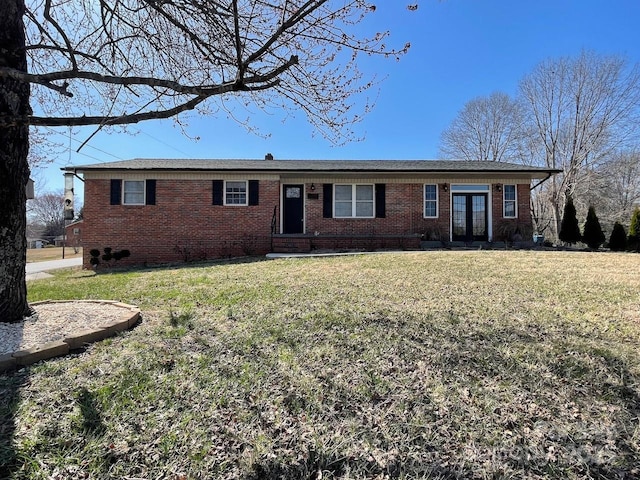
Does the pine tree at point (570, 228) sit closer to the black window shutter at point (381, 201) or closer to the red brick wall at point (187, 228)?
the red brick wall at point (187, 228)

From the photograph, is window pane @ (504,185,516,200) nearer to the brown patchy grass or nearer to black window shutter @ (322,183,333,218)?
black window shutter @ (322,183,333,218)

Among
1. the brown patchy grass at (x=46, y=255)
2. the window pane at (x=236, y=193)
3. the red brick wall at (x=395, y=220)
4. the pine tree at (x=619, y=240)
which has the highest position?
the window pane at (x=236, y=193)

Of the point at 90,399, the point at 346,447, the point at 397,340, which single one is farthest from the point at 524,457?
the point at 90,399

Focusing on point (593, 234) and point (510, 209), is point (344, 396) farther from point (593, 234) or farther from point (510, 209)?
point (593, 234)

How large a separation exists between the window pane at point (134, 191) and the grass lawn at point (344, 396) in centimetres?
998

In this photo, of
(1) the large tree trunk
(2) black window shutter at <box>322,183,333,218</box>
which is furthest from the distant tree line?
(1) the large tree trunk

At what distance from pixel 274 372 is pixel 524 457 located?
1.68m

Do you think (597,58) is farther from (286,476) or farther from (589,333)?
(286,476)

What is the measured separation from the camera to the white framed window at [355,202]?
43.1 ft

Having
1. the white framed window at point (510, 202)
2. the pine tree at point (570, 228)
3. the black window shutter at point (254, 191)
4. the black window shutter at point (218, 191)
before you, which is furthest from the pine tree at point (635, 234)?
the black window shutter at point (218, 191)

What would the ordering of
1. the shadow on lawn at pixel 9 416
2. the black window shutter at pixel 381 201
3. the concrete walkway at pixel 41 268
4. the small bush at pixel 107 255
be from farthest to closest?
1. the black window shutter at pixel 381 201
2. the small bush at pixel 107 255
3. the concrete walkway at pixel 41 268
4. the shadow on lawn at pixel 9 416

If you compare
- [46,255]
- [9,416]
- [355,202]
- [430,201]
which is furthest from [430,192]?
[46,255]

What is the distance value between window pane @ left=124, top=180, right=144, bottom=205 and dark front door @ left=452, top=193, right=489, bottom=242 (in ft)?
39.2

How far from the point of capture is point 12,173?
11.9 ft
